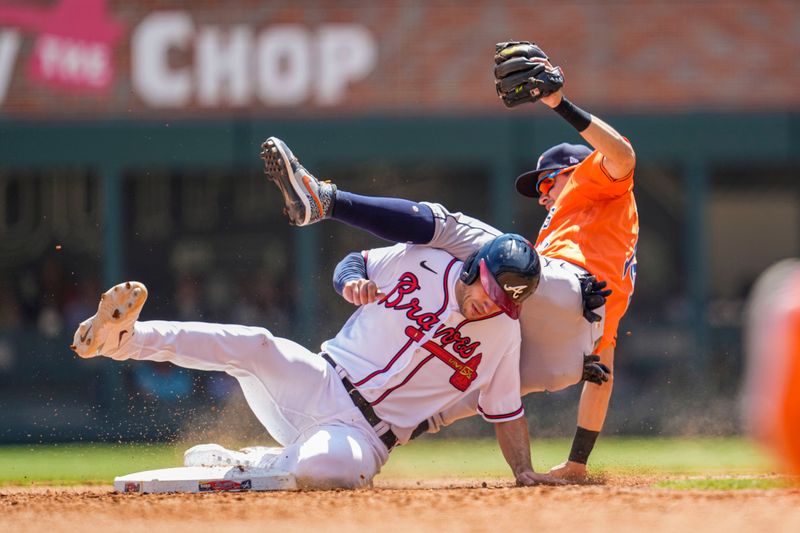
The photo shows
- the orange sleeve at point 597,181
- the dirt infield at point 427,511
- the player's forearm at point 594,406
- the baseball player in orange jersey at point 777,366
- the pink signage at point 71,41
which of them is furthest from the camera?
the pink signage at point 71,41

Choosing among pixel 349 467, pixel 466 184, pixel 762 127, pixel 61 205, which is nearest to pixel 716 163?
pixel 762 127

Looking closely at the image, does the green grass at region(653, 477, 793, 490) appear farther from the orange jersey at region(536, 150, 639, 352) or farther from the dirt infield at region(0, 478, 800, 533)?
the orange jersey at region(536, 150, 639, 352)

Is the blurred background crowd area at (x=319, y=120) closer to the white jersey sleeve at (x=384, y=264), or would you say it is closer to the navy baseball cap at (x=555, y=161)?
the navy baseball cap at (x=555, y=161)

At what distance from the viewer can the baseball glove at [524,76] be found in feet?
15.5

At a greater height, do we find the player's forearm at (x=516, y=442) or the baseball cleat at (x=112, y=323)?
the baseball cleat at (x=112, y=323)

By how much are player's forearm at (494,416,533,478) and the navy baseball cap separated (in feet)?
4.41

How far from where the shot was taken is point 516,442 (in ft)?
15.6

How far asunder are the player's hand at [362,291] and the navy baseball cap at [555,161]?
139 centimetres

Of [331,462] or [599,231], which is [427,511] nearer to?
[331,462]

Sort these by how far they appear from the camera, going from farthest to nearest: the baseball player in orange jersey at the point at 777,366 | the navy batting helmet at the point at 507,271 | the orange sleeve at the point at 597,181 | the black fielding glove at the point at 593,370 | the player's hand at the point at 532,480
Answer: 1. the orange sleeve at the point at 597,181
2. the black fielding glove at the point at 593,370
3. the player's hand at the point at 532,480
4. the navy batting helmet at the point at 507,271
5. the baseball player in orange jersey at the point at 777,366

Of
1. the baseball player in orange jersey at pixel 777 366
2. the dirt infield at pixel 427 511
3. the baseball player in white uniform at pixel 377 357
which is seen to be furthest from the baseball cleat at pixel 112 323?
the baseball player in orange jersey at pixel 777 366

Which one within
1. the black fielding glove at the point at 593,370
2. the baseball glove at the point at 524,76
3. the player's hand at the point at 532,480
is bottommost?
the player's hand at the point at 532,480

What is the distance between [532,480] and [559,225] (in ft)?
4.14

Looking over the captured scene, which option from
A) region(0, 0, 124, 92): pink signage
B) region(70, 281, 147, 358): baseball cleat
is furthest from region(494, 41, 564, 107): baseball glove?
region(0, 0, 124, 92): pink signage
